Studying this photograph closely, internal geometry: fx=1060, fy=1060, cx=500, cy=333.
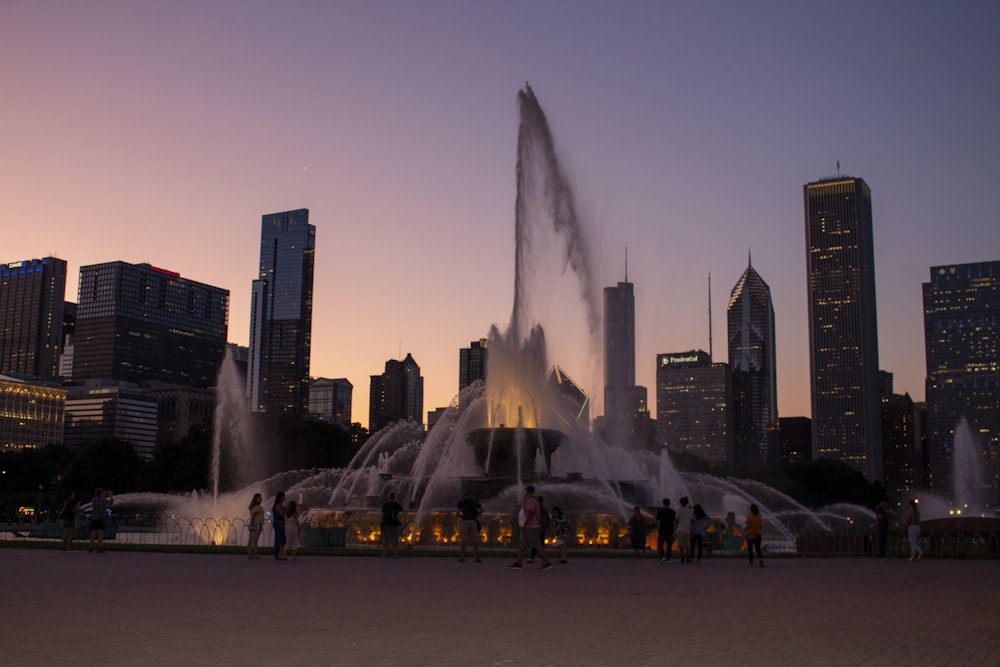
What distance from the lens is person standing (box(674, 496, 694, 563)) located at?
89.3 feet

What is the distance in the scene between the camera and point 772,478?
120 meters

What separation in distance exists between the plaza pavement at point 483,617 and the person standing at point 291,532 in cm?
425

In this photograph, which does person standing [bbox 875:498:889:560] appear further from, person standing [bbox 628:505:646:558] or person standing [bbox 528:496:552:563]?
person standing [bbox 528:496:552:563]

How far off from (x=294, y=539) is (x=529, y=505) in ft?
19.9

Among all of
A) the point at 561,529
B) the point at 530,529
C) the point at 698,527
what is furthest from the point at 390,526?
the point at 698,527

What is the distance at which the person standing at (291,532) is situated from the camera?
85.0ft

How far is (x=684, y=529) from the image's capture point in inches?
1089

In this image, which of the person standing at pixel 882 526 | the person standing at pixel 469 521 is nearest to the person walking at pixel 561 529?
the person standing at pixel 469 521

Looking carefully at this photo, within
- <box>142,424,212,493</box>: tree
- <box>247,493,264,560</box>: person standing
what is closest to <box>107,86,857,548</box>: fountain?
<box>247,493,264,560</box>: person standing

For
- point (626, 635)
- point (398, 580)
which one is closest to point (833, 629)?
point (626, 635)

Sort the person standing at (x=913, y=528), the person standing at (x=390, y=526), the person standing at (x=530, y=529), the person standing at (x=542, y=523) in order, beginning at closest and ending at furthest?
the person standing at (x=530, y=529)
the person standing at (x=542, y=523)
the person standing at (x=390, y=526)
the person standing at (x=913, y=528)

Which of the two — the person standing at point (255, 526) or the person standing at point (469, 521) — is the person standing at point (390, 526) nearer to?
the person standing at point (469, 521)

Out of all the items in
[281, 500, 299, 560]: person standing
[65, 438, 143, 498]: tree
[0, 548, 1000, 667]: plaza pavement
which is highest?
[65, 438, 143, 498]: tree

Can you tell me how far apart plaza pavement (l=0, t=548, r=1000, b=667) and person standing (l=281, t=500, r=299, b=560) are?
425cm
